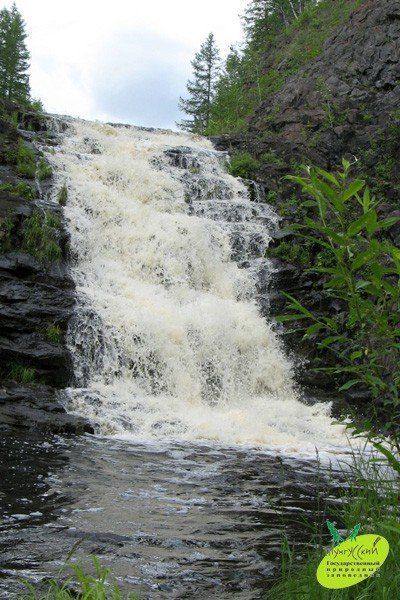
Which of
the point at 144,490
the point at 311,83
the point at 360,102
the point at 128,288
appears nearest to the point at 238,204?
the point at 128,288

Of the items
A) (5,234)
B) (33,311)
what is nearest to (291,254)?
(33,311)

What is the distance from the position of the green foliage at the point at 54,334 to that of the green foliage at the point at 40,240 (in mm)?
1940

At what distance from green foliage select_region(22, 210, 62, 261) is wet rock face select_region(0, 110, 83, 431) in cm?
9

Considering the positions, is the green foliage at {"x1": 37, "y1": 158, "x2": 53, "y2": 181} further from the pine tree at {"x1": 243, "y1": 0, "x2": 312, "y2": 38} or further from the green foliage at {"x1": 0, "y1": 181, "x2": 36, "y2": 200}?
the pine tree at {"x1": 243, "y1": 0, "x2": 312, "y2": 38}

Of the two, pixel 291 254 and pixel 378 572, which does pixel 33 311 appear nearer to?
pixel 291 254

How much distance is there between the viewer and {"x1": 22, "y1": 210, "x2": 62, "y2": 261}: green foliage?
42.3ft

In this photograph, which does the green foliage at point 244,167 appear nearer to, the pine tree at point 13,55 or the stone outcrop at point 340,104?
the stone outcrop at point 340,104

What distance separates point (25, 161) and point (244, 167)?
7.70 meters

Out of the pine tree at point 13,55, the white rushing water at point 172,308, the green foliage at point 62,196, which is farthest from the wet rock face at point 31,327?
the pine tree at point 13,55

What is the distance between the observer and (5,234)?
41.5 ft

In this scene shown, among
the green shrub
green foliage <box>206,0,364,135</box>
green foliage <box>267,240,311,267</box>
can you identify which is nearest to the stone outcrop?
green foliage <box>206,0,364,135</box>

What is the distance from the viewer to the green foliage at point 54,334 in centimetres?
1165

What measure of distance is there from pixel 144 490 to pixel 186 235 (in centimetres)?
1033

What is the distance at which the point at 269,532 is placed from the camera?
16.6ft
